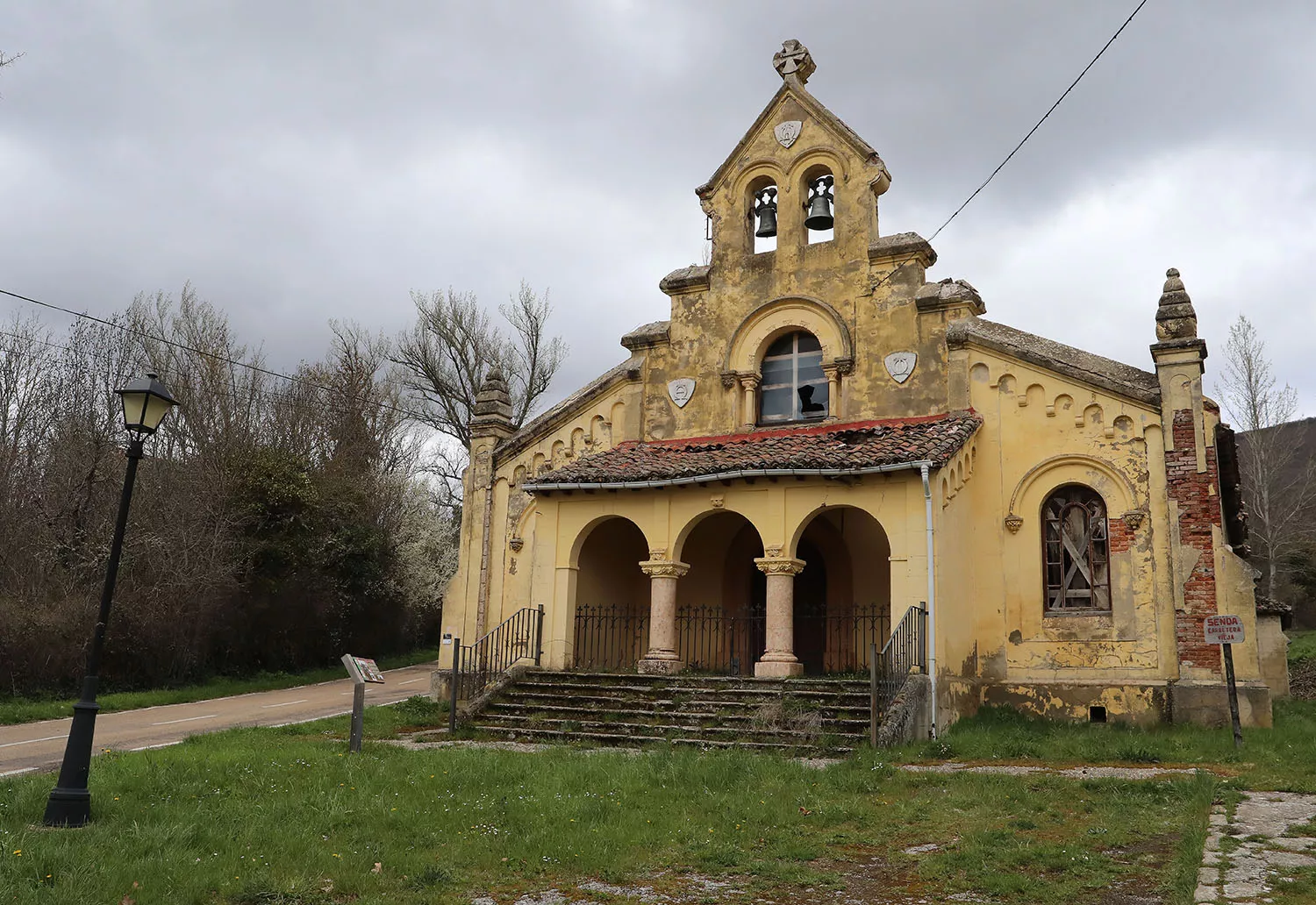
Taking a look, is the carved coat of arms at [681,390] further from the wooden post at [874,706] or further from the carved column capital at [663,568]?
the wooden post at [874,706]

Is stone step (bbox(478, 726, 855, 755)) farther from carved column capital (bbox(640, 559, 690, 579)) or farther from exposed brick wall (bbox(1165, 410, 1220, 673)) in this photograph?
exposed brick wall (bbox(1165, 410, 1220, 673))

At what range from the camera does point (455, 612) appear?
19.7m

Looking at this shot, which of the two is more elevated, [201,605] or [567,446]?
[567,446]

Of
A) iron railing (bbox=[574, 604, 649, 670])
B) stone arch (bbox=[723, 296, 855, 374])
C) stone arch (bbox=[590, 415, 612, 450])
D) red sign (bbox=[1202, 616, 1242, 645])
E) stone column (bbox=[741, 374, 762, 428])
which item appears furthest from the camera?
stone arch (bbox=[590, 415, 612, 450])

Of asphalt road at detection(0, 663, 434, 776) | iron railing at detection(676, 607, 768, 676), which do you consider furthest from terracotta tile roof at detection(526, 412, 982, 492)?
asphalt road at detection(0, 663, 434, 776)

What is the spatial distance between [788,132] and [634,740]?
12062 millimetres

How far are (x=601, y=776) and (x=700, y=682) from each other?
519cm

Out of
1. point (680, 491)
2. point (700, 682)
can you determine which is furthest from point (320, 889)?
point (680, 491)

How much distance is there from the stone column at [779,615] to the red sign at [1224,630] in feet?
18.6

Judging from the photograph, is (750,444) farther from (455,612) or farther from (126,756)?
(126,756)

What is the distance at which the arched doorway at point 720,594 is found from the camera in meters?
19.1

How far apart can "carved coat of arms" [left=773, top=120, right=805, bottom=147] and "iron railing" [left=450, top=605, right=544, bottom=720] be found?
9971 mm

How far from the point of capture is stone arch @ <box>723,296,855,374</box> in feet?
61.4

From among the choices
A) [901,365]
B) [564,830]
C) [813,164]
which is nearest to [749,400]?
[901,365]
